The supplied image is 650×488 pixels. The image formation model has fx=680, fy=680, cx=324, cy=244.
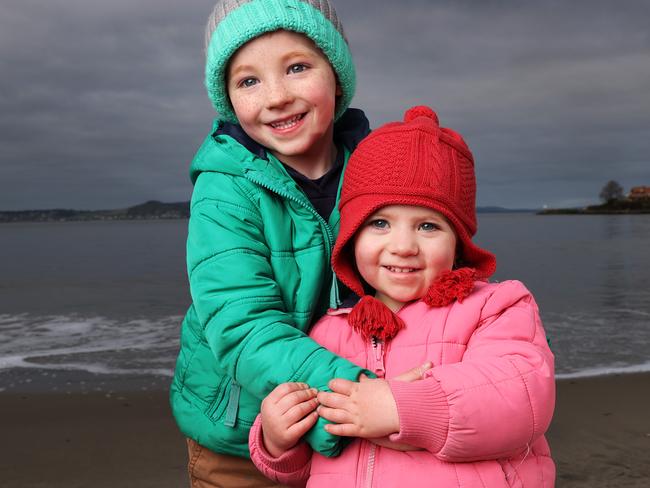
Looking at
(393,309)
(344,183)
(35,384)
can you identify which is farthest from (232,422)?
(35,384)

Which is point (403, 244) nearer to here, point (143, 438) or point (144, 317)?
point (143, 438)

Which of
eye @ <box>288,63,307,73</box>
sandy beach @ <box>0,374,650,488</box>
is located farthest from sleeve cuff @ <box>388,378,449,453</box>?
sandy beach @ <box>0,374,650,488</box>

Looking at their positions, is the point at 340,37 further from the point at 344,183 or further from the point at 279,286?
the point at 279,286

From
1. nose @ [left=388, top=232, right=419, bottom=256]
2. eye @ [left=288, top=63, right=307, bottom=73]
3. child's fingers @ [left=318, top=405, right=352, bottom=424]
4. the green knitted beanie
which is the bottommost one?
child's fingers @ [left=318, top=405, right=352, bottom=424]

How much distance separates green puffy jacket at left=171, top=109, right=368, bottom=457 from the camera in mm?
1940

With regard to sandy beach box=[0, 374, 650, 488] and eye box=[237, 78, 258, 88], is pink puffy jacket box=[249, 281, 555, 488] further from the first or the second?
sandy beach box=[0, 374, 650, 488]

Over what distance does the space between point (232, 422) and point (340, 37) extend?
1419mm

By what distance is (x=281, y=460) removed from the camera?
195 centimetres

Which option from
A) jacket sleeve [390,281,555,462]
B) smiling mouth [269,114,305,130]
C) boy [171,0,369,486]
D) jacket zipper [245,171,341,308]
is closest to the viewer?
jacket sleeve [390,281,555,462]

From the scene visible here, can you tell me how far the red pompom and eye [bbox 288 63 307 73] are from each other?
0.39 meters

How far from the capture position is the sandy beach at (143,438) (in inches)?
170

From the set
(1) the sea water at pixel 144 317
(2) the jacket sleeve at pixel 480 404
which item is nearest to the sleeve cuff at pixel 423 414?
(2) the jacket sleeve at pixel 480 404

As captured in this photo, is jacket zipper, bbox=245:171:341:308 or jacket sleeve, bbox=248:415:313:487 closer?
jacket sleeve, bbox=248:415:313:487

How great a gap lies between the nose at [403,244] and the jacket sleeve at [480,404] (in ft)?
1.21
